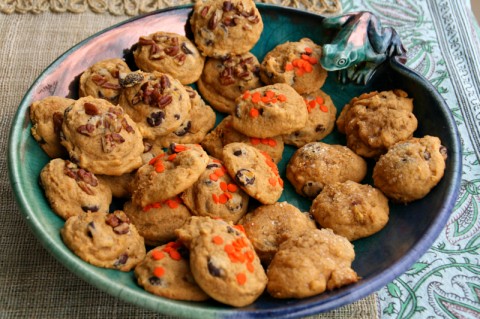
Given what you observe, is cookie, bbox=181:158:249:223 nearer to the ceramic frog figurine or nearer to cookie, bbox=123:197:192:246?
cookie, bbox=123:197:192:246

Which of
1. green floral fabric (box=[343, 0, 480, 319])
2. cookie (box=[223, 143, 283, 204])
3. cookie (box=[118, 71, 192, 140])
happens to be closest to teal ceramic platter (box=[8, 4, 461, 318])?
cookie (box=[223, 143, 283, 204])

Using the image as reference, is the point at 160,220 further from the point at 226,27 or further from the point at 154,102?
the point at 226,27

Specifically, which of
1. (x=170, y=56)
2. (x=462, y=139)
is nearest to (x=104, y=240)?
(x=170, y=56)

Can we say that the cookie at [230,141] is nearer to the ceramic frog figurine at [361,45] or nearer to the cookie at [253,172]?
the cookie at [253,172]

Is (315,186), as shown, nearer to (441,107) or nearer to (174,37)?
(441,107)

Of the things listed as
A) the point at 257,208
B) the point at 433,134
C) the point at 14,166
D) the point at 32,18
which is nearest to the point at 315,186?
the point at 257,208

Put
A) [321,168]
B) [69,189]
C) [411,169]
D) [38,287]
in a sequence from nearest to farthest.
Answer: [69,189]
[411,169]
[38,287]
[321,168]
